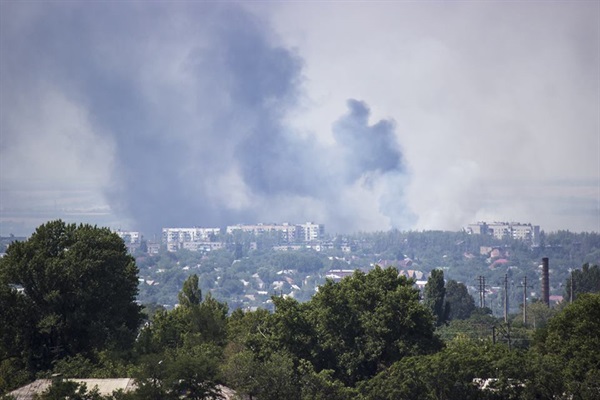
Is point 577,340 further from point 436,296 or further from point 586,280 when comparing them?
point 586,280

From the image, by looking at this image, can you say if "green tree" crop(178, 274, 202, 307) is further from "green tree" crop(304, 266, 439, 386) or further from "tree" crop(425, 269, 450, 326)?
"green tree" crop(304, 266, 439, 386)

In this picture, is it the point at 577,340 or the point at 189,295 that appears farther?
the point at 189,295

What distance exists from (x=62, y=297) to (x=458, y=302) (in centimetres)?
8691

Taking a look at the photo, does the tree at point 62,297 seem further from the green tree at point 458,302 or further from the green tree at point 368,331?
the green tree at point 458,302

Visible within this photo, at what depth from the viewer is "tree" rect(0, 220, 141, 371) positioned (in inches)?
1946

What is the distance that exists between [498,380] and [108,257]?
65.4 ft

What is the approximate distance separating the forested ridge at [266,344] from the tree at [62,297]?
0.06m

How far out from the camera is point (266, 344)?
4559cm

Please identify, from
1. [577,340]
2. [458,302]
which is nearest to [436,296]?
[458,302]

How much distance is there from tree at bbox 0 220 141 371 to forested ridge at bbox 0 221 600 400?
6 centimetres

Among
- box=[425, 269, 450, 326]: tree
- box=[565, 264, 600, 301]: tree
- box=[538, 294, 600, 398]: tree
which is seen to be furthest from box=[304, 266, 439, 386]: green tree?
box=[565, 264, 600, 301]: tree

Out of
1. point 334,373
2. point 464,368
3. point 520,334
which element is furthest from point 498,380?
point 520,334

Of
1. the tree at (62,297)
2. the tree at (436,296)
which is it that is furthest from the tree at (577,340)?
the tree at (436,296)

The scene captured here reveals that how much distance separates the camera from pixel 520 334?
80.0 metres
